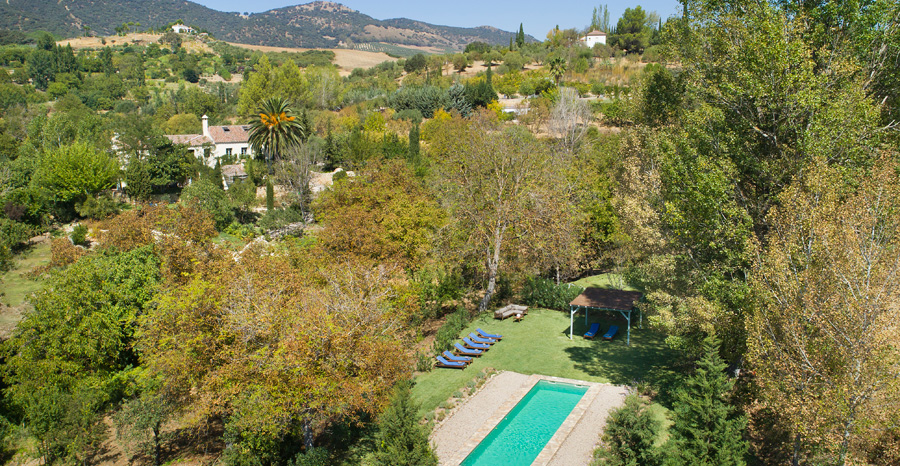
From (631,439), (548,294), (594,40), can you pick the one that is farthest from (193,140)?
(594,40)

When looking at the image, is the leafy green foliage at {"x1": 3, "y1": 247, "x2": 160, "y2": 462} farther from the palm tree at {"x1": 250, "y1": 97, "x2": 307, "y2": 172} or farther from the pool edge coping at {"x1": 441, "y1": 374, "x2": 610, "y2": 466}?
the palm tree at {"x1": 250, "y1": 97, "x2": 307, "y2": 172}

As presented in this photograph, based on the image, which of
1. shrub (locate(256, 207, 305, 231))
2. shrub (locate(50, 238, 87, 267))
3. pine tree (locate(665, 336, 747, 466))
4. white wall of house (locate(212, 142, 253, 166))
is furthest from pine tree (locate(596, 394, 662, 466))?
white wall of house (locate(212, 142, 253, 166))

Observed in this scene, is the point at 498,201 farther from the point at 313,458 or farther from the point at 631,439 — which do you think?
the point at 313,458

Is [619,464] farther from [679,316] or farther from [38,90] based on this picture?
[38,90]

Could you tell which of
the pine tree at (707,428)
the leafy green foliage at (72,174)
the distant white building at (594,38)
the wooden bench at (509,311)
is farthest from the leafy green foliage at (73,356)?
the distant white building at (594,38)

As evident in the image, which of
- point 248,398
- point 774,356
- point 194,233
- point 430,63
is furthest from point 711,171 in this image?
point 430,63
